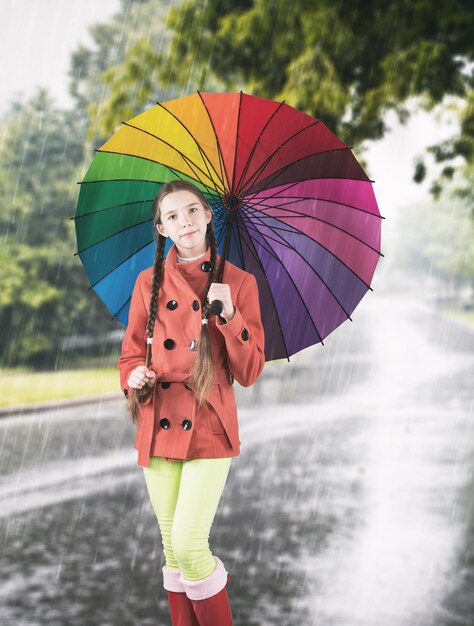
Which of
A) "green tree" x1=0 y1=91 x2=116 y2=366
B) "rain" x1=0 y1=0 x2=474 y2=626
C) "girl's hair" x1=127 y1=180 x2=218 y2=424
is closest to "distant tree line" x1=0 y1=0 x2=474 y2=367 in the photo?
"rain" x1=0 y1=0 x2=474 y2=626

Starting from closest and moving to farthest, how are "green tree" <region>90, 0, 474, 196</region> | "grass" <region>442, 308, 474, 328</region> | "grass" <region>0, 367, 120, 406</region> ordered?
1. "green tree" <region>90, 0, 474, 196</region>
2. "grass" <region>0, 367, 120, 406</region>
3. "grass" <region>442, 308, 474, 328</region>

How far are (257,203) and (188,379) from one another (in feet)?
2.66

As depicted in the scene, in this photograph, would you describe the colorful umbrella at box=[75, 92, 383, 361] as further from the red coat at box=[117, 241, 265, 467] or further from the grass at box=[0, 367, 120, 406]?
the grass at box=[0, 367, 120, 406]

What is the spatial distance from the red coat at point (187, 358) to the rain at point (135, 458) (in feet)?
5.22

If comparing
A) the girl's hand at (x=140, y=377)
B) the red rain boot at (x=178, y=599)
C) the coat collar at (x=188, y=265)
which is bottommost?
the red rain boot at (x=178, y=599)

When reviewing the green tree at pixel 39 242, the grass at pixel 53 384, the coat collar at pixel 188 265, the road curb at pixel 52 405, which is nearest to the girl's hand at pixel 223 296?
the coat collar at pixel 188 265

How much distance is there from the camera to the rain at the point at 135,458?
4.72 m

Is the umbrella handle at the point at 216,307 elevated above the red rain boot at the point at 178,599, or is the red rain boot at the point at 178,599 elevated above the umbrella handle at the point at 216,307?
the umbrella handle at the point at 216,307

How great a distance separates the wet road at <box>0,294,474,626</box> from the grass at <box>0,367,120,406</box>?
189 cm

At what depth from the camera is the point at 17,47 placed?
22625 millimetres

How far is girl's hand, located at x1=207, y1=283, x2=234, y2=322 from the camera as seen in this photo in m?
2.99

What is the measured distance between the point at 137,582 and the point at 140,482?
2899mm

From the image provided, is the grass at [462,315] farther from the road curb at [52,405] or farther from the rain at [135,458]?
the road curb at [52,405]

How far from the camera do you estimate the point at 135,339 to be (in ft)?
10.6
